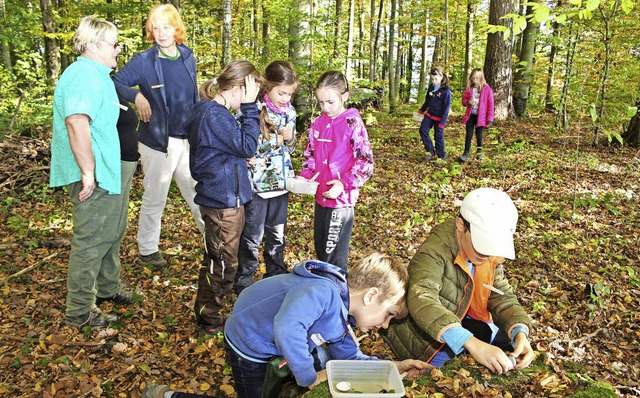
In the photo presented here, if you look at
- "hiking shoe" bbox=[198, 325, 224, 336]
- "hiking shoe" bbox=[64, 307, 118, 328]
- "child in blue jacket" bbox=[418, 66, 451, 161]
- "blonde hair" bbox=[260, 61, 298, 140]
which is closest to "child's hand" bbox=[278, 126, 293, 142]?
"blonde hair" bbox=[260, 61, 298, 140]

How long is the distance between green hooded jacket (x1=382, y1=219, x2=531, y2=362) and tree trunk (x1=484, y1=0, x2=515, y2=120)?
9.74 metres

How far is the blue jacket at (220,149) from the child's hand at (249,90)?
50mm

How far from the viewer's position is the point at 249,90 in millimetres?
3436

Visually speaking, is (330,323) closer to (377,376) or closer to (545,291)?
(377,376)

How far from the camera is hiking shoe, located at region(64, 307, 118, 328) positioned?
3766mm

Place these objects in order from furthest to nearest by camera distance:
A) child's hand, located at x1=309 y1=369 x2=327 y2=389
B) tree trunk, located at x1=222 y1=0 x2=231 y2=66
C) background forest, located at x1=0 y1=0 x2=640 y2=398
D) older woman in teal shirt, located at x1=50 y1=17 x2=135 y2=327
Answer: tree trunk, located at x1=222 y1=0 x2=231 y2=66, older woman in teal shirt, located at x1=50 y1=17 x2=135 y2=327, background forest, located at x1=0 y1=0 x2=640 y2=398, child's hand, located at x1=309 y1=369 x2=327 y2=389

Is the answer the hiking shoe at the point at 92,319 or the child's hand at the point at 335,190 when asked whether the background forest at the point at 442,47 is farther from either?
the hiking shoe at the point at 92,319

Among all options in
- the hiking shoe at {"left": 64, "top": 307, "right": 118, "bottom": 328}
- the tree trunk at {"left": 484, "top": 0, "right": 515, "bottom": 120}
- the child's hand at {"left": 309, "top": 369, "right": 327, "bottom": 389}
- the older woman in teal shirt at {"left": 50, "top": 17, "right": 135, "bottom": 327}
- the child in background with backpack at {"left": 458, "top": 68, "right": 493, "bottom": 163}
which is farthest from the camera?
the tree trunk at {"left": 484, "top": 0, "right": 515, "bottom": 120}

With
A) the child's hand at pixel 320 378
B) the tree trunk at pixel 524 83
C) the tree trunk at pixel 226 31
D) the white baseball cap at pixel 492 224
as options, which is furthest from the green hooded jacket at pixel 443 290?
the tree trunk at pixel 524 83

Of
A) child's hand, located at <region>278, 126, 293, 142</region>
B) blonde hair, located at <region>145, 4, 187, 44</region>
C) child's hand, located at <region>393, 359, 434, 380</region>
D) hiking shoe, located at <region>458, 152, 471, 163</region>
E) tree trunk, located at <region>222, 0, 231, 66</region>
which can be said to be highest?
tree trunk, located at <region>222, 0, 231, 66</region>

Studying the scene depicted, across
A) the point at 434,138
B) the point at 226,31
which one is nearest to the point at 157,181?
the point at 226,31

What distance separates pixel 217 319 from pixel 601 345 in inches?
128

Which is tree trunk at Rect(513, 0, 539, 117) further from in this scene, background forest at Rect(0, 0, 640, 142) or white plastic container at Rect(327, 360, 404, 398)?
white plastic container at Rect(327, 360, 404, 398)

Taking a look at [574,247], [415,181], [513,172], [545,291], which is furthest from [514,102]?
[545,291]
